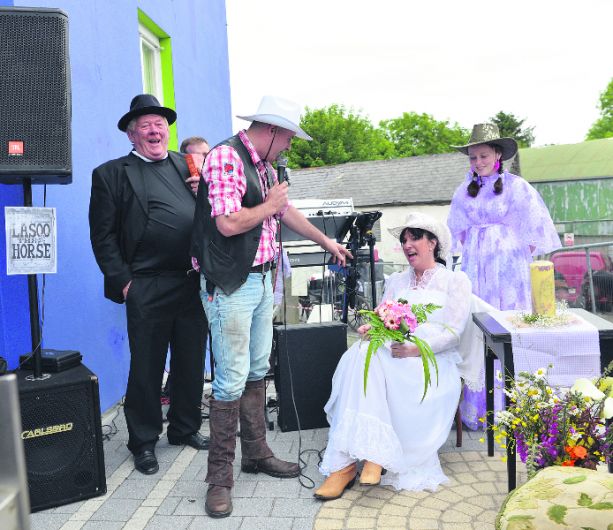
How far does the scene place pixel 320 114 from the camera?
43719 millimetres

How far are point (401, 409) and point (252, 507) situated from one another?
927mm

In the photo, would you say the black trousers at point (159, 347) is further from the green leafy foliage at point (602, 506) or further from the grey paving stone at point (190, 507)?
the green leafy foliage at point (602, 506)

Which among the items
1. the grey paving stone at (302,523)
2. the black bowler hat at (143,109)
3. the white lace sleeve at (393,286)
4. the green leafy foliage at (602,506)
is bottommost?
the grey paving stone at (302,523)

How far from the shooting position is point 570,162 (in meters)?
26.6

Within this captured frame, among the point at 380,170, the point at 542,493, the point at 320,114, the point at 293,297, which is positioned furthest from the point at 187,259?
the point at 320,114

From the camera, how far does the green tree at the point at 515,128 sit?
5934 cm

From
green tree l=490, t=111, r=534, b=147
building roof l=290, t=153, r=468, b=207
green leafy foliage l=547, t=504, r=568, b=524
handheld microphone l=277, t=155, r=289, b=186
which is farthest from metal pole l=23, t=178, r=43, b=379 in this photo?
green tree l=490, t=111, r=534, b=147

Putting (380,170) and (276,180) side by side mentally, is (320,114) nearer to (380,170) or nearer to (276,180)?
(380,170)

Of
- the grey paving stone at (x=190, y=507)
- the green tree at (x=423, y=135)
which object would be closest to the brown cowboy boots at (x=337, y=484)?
the grey paving stone at (x=190, y=507)

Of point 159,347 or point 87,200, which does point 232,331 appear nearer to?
point 159,347

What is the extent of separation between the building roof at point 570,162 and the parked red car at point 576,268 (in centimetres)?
1629

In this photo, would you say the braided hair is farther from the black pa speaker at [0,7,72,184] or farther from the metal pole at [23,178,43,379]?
the metal pole at [23,178,43,379]

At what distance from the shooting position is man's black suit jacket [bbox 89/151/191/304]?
362 centimetres

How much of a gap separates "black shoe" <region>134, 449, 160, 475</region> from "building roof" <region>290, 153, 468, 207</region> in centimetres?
2505
